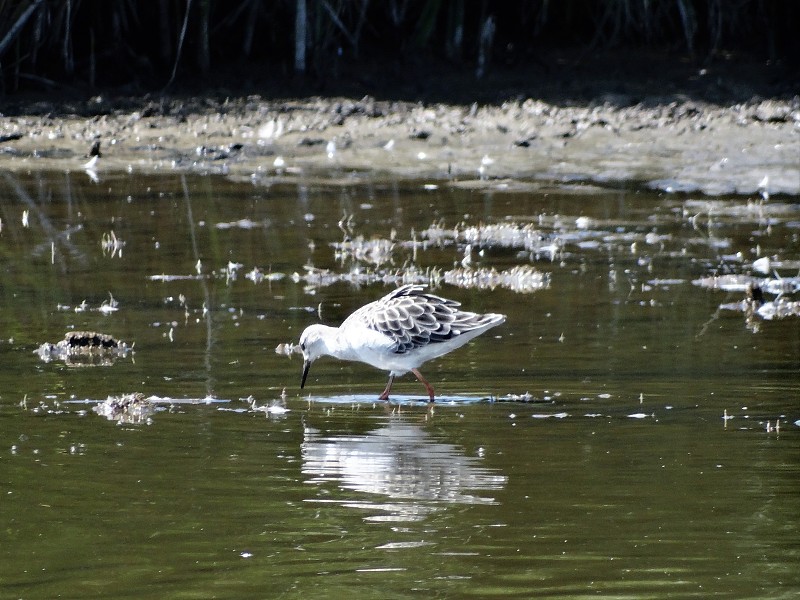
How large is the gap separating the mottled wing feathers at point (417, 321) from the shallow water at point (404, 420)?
0.37m

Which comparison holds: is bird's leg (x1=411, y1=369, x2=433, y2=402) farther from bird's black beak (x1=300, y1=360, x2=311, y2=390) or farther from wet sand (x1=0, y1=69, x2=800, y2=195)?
wet sand (x1=0, y1=69, x2=800, y2=195)

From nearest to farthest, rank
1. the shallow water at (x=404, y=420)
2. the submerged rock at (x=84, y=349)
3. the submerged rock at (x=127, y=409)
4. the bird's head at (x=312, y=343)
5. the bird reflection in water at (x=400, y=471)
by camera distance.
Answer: the shallow water at (x=404, y=420) < the bird reflection in water at (x=400, y=471) < the submerged rock at (x=127, y=409) < the bird's head at (x=312, y=343) < the submerged rock at (x=84, y=349)

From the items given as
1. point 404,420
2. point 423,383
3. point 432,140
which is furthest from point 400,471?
point 432,140

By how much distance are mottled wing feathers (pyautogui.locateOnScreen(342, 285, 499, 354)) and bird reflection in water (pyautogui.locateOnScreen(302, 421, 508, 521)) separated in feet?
2.89

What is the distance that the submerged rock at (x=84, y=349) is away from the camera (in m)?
9.95

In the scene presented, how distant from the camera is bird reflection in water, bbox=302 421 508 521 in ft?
22.6

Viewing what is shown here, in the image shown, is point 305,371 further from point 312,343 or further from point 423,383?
point 423,383

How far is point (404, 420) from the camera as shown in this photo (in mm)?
8719

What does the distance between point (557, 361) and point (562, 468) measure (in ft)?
8.38

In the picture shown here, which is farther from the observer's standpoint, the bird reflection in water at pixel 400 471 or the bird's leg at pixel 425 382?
the bird's leg at pixel 425 382

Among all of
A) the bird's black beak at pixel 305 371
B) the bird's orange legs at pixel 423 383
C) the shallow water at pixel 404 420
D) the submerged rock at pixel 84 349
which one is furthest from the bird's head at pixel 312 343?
the submerged rock at pixel 84 349

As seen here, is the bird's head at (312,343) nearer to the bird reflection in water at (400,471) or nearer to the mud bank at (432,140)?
the bird reflection in water at (400,471)

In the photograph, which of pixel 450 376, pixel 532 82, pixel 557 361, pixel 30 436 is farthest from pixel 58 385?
pixel 532 82

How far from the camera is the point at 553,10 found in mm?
24266
